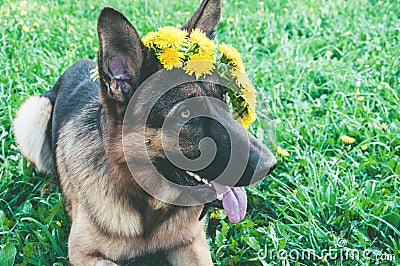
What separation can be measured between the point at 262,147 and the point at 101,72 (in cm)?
89

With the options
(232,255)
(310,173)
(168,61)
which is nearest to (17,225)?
(232,255)

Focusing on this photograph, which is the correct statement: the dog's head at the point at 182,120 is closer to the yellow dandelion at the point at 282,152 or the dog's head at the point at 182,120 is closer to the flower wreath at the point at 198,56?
the flower wreath at the point at 198,56

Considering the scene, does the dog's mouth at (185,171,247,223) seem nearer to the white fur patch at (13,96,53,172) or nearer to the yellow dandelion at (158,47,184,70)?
the yellow dandelion at (158,47,184,70)

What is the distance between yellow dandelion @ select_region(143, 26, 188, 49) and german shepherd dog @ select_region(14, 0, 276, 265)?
0.19ft

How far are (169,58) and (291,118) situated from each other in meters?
2.10

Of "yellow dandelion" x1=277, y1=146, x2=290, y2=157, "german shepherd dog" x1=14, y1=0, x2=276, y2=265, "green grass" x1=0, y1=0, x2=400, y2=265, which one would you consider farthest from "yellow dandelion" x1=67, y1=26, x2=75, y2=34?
"yellow dandelion" x1=277, y1=146, x2=290, y2=157

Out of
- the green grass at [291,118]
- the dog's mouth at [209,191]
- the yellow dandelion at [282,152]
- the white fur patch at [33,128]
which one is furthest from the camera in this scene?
the white fur patch at [33,128]

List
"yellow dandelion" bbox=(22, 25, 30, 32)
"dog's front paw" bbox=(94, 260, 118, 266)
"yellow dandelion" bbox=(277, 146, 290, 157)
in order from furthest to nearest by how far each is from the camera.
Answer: "yellow dandelion" bbox=(22, 25, 30, 32) → "yellow dandelion" bbox=(277, 146, 290, 157) → "dog's front paw" bbox=(94, 260, 118, 266)

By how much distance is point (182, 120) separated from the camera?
8.09 ft

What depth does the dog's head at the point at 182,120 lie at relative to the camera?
95.8 inches

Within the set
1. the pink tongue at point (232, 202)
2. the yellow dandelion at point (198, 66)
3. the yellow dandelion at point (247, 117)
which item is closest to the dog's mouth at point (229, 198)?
the pink tongue at point (232, 202)

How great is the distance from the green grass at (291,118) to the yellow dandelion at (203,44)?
1228mm

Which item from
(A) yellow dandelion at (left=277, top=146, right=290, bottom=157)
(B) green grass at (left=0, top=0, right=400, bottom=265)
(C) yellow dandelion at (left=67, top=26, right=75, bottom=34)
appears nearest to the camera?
(B) green grass at (left=0, top=0, right=400, bottom=265)

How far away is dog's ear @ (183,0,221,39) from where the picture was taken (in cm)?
270
